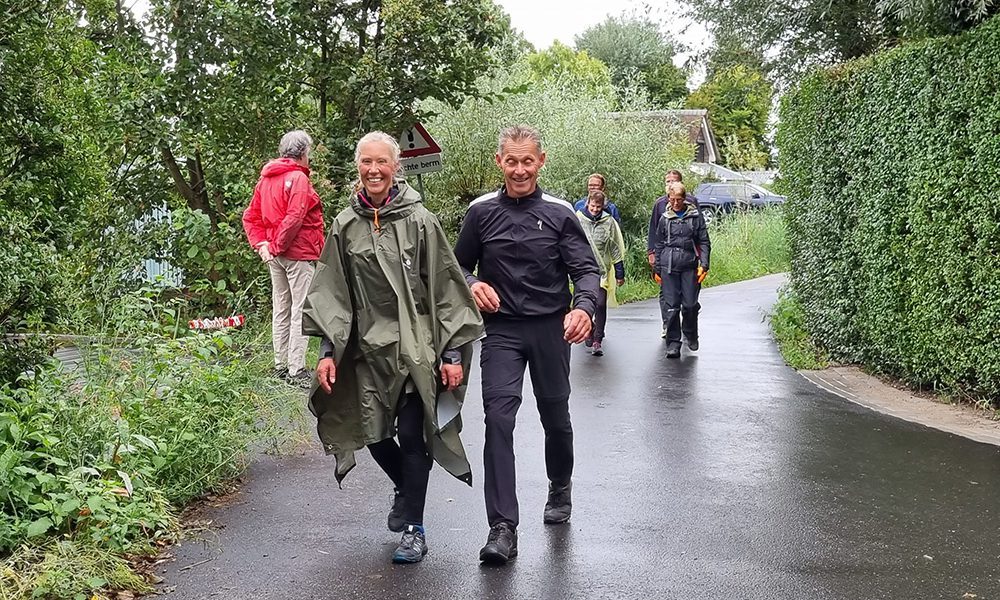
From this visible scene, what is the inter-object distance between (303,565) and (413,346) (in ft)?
3.78

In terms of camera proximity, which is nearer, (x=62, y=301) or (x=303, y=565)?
(x=303, y=565)

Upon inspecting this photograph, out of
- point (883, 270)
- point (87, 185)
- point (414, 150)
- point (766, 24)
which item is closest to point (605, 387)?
point (883, 270)

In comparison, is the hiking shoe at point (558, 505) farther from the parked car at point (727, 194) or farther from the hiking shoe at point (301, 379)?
the parked car at point (727, 194)

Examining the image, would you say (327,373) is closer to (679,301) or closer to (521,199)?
(521,199)

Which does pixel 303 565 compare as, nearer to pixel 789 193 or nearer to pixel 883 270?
pixel 883 270

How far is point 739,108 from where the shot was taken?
→ 48.1 metres

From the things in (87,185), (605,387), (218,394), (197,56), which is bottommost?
(605,387)

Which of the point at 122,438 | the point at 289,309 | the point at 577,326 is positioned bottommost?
the point at 122,438

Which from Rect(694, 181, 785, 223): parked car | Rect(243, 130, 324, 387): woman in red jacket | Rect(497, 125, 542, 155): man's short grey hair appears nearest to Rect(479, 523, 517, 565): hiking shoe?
Rect(497, 125, 542, 155): man's short grey hair

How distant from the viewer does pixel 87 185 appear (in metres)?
7.02

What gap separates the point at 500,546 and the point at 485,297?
1.17 meters

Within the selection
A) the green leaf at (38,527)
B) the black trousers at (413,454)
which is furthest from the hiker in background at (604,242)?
the green leaf at (38,527)

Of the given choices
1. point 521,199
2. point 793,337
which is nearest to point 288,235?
point 521,199

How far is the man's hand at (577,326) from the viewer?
536cm
